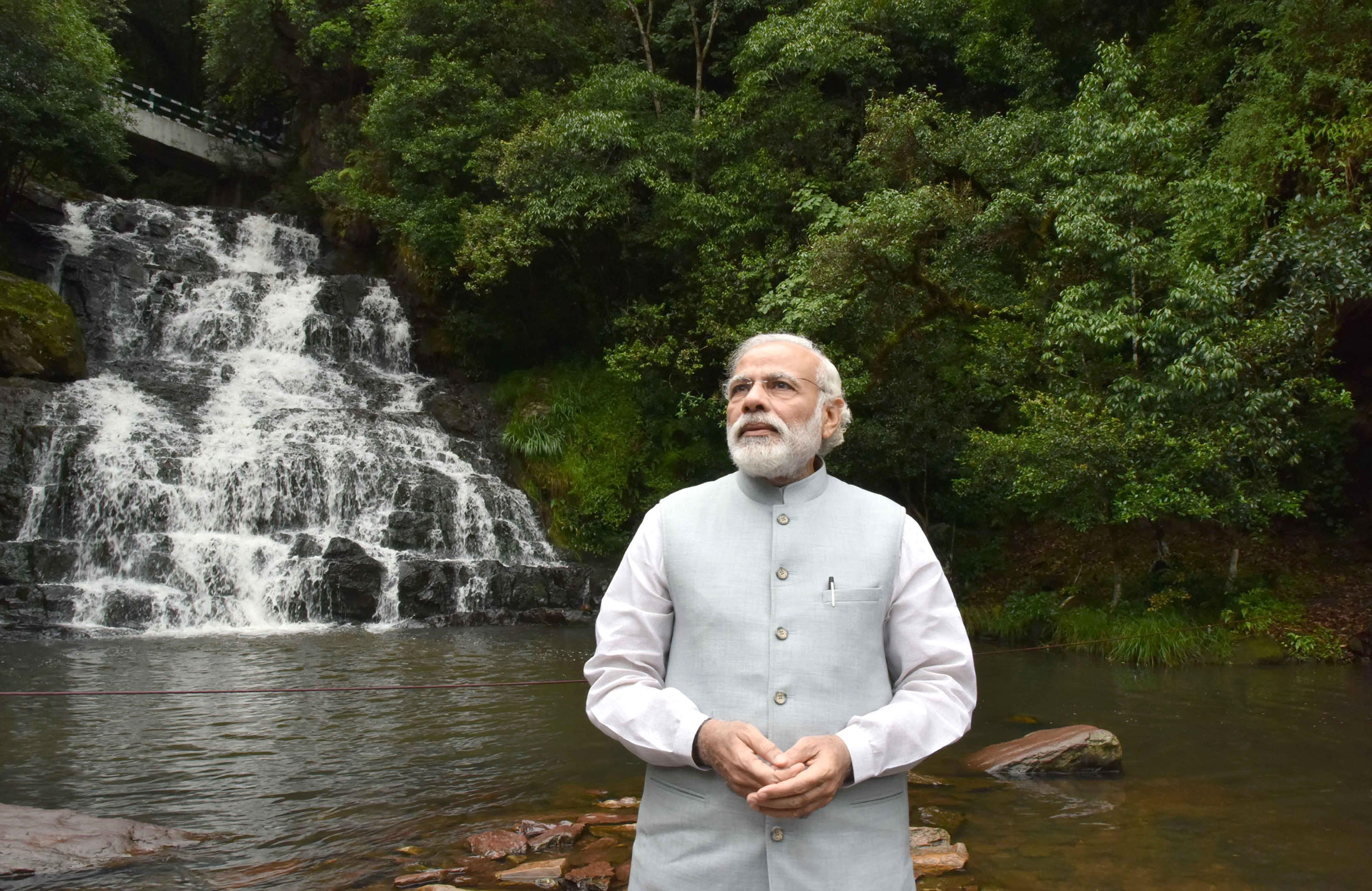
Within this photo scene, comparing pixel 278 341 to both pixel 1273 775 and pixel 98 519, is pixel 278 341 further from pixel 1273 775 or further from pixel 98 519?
pixel 1273 775

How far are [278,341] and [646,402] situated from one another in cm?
649

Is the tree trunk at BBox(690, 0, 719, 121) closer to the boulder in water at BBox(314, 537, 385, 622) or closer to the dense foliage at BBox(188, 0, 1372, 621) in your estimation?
the dense foliage at BBox(188, 0, 1372, 621)

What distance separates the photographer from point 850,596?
1.92m

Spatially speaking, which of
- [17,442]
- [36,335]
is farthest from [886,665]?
[36,335]

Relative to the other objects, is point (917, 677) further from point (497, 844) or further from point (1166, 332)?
point (1166, 332)

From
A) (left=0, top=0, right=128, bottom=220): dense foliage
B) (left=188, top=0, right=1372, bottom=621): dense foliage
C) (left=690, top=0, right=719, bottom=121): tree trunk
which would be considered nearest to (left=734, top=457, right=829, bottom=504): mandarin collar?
(left=188, top=0, right=1372, bottom=621): dense foliage

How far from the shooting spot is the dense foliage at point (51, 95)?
16.5 meters

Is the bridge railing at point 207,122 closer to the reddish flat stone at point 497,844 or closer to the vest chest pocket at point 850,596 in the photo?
the reddish flat stone at point 497,844

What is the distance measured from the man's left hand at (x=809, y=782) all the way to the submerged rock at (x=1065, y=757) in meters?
4.36

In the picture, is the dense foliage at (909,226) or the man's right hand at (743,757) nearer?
the man's right hand at (743,757)

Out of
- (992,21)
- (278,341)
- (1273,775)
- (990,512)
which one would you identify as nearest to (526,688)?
(1273,775)

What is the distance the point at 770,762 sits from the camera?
175 cm

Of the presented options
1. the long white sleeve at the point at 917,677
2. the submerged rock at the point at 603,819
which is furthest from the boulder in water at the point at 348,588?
the long white sleeve at the point at 917,677

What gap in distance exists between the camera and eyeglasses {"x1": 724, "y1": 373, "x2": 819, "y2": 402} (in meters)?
2.09
